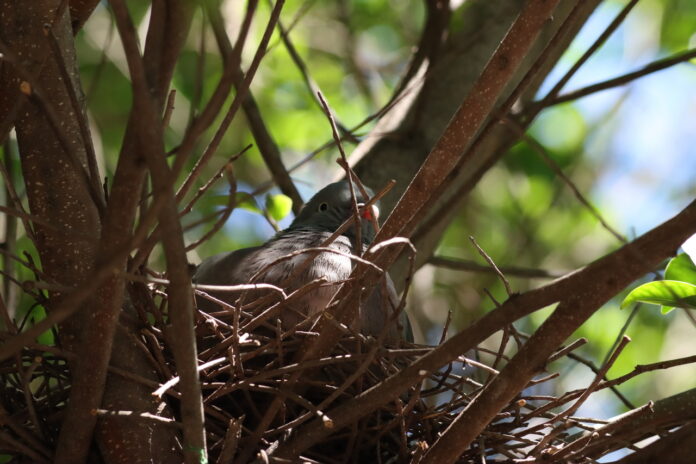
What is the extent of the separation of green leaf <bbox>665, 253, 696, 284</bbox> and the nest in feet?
0.96

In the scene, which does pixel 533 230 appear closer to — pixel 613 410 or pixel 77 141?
pixel 613 410

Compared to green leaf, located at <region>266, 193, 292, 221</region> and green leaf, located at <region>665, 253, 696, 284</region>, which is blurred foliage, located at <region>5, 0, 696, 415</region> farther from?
green leaf, located at <region>665, 253, 696, 284</region>

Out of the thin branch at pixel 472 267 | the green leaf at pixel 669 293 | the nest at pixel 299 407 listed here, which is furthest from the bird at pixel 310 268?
the green leaf at pixel 669 293

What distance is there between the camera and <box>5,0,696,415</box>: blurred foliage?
436cm

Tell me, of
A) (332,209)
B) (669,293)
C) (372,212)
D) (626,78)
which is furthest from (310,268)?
(626,78)

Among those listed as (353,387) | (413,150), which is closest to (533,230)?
(413,150)

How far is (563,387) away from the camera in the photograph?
4.30 meters

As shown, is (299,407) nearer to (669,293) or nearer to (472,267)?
(669,293)

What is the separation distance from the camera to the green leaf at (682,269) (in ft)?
6.16

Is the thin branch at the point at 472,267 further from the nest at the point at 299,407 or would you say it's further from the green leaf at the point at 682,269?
the green leaf at the point at 682,269

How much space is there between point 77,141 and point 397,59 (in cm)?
327

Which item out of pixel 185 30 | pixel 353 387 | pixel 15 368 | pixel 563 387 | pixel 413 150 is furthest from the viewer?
pixel 563 387

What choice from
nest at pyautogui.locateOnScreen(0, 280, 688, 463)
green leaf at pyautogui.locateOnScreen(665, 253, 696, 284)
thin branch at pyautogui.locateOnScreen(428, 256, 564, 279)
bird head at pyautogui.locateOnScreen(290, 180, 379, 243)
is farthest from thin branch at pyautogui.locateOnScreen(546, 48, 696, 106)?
nest at pyautogui.locateOnScreen(0, 280, 688, 463)

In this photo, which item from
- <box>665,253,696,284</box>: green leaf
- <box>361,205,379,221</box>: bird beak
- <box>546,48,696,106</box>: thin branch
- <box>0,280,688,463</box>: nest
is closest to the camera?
<box>0,280,688,463</box>: nest
